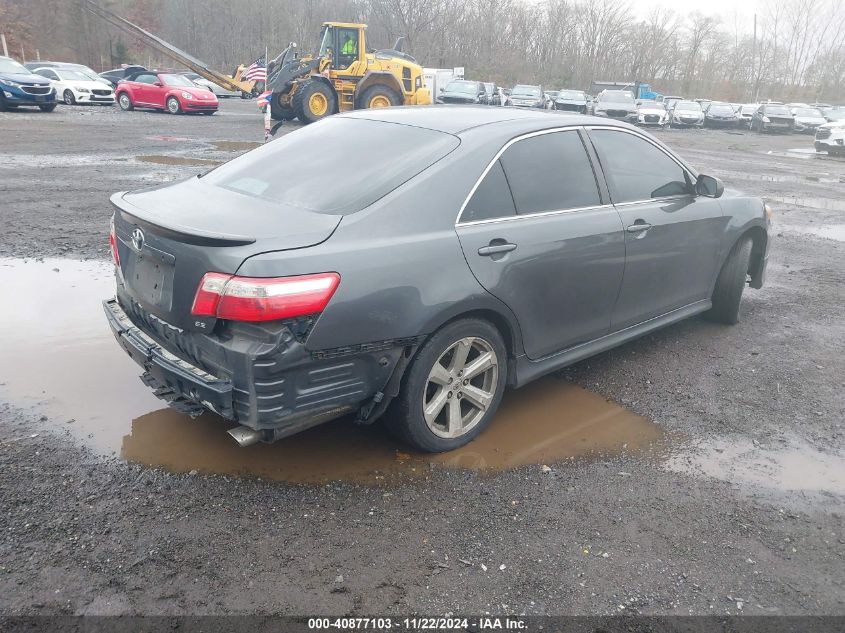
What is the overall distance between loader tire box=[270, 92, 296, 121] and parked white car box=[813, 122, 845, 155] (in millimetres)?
18934

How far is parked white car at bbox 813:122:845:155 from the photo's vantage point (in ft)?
77.7

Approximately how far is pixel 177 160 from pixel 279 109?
9287 millimetres

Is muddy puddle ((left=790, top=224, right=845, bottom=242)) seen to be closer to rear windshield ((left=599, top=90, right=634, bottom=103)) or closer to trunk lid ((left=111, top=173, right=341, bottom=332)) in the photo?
trunk lid ((left=111, top=173, right=341, bottom=332))

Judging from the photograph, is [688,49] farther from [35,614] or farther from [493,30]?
[35,614]

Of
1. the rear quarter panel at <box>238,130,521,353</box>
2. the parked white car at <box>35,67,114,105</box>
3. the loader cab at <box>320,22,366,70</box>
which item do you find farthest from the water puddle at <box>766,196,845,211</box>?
the parked white car at <box>35,67,114,105</box>

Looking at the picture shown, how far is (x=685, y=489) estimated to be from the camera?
10.8 ft

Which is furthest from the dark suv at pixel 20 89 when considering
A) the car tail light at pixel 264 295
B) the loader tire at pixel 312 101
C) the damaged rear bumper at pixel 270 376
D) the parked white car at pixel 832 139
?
the parked white car at pixel 832 139

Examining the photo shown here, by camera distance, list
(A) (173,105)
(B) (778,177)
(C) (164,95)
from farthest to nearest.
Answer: (A) (173,105)
(C) (164,95)
(B) (778,177)

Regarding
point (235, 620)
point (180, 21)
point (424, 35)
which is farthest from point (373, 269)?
point (180, 21)

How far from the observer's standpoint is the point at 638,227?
4.26 meters

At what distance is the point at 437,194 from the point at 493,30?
77019mm

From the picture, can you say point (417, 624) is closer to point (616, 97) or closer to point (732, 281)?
point (732, 281)

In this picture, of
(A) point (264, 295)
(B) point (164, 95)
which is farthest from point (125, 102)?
(A) point (264, 295)

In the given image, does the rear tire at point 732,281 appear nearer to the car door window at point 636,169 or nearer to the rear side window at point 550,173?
the car door window at point 636,169
